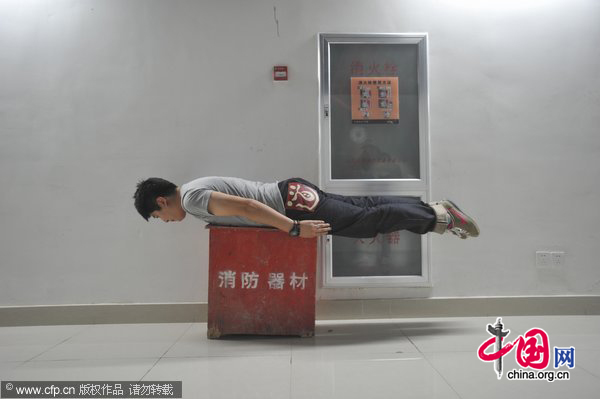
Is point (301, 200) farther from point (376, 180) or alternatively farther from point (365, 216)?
point (376, 180)

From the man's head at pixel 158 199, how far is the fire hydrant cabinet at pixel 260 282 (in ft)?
0.72

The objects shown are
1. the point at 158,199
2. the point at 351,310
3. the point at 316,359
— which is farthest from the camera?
the point at 351,310

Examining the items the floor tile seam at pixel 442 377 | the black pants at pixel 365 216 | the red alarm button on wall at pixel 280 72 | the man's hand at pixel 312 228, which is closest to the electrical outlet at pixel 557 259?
the black pants at pixel 365 216

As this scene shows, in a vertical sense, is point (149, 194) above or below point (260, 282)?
above

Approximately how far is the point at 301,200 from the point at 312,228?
17 cm

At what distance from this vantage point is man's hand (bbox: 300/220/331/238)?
222cm

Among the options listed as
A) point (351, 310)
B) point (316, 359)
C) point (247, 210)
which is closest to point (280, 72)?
point (247, 210)

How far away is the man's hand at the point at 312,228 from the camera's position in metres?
2.22

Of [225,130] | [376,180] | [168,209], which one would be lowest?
[168,209]

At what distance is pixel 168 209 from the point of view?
7.51ft

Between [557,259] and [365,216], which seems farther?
[557,259]

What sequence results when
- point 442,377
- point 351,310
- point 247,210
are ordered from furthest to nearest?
point 351,310 → point 247,210 → point 442,377

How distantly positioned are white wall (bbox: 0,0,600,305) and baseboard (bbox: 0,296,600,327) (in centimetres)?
6

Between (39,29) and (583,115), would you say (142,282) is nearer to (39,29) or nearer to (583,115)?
(39,29)
